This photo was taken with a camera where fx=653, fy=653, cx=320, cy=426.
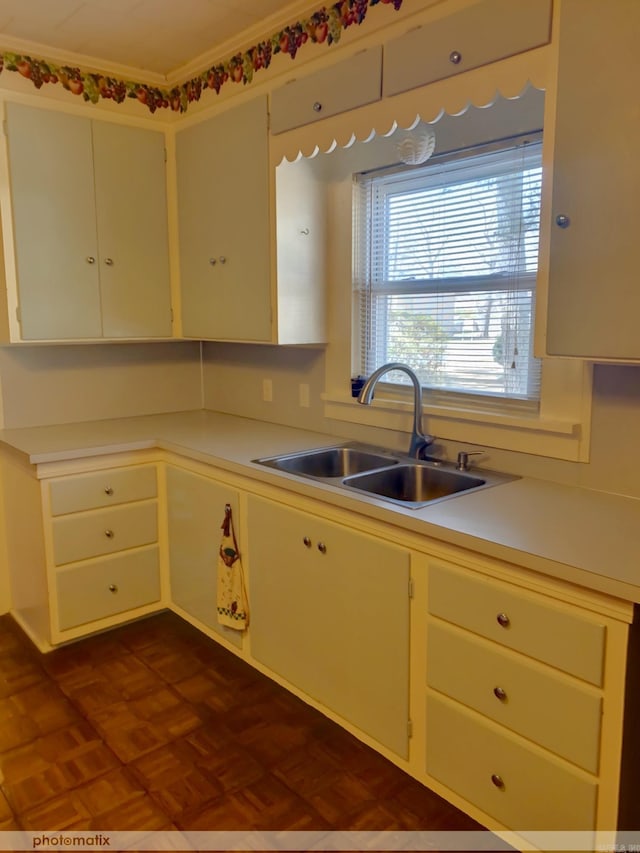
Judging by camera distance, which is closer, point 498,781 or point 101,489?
point 498,781

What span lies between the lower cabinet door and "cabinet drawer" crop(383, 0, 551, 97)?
4.32 feet

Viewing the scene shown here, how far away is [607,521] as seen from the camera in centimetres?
162

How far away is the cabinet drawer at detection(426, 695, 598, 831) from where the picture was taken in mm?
1416

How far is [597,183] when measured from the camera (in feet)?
4.98

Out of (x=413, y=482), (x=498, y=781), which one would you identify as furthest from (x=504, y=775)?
(x=413, y=482)

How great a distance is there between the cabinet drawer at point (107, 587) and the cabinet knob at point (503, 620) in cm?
177

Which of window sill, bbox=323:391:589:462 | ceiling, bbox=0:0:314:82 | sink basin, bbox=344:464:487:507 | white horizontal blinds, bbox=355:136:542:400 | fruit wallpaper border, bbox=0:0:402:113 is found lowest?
sink basin, bbox=344:464:487:507

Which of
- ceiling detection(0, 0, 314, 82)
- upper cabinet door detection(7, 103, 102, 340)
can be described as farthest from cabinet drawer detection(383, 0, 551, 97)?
upper cabinet door detection(7, 103, 102, 340)

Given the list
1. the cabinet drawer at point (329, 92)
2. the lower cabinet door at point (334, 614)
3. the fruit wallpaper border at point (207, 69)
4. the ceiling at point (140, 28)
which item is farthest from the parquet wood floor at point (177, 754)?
the ceiling at point (140, 28)

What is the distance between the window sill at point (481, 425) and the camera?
1.92m

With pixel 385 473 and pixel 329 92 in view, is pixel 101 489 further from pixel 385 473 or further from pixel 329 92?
pixel 329 92

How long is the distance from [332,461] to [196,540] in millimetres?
650

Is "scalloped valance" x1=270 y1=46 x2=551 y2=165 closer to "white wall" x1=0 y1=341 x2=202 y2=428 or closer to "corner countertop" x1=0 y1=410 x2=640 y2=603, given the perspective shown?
"corner countertop" x1=0 y1=410 x2=640 y2=603

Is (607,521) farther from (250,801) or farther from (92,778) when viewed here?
(92,778)
